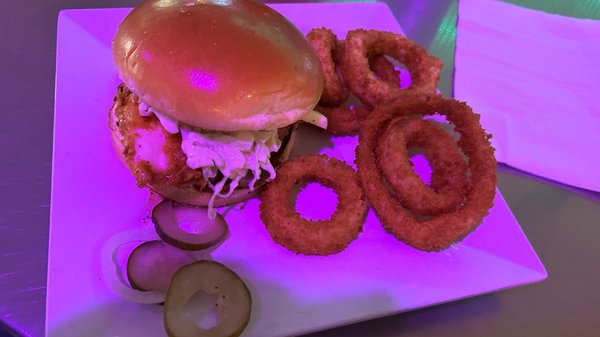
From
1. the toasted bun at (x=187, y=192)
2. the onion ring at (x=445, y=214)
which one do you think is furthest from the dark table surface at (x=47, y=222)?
the toasted bun at (x=187, y=192)

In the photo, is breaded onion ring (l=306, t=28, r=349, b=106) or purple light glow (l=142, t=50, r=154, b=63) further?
breaded onion ring (l=306, t=28, r=349, b=106)

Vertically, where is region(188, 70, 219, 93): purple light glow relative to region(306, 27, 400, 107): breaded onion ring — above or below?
above

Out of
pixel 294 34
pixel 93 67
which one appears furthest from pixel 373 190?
pixel 93 67

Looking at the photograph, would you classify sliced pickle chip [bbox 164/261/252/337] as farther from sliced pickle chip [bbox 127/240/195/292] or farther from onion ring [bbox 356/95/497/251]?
onion ring [bbox 356/95/497/251]

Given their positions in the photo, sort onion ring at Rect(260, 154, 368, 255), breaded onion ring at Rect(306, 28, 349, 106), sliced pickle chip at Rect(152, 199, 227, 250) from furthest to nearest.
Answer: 1. breaded onion ring at Rect(306, 28, 349, 106)
2. onion ring at Rect(260, 154, 368, 255)
3. sliced pickle chip at Rect(152, 199, 227, 250)

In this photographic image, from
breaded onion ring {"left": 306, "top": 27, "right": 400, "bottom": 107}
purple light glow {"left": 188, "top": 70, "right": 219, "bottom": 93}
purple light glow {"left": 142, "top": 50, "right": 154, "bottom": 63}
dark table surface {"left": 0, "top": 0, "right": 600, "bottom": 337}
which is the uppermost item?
purple light glow {"left": 142, "top": 50, "right": 154, "bottom": 63}

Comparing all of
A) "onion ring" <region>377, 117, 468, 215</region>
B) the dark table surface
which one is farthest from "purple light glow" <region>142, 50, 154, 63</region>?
"onion ring" <region>377, 117, 468, 215</region>

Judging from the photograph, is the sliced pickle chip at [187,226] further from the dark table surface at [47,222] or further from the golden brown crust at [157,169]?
the dark table surface at [47,222]
